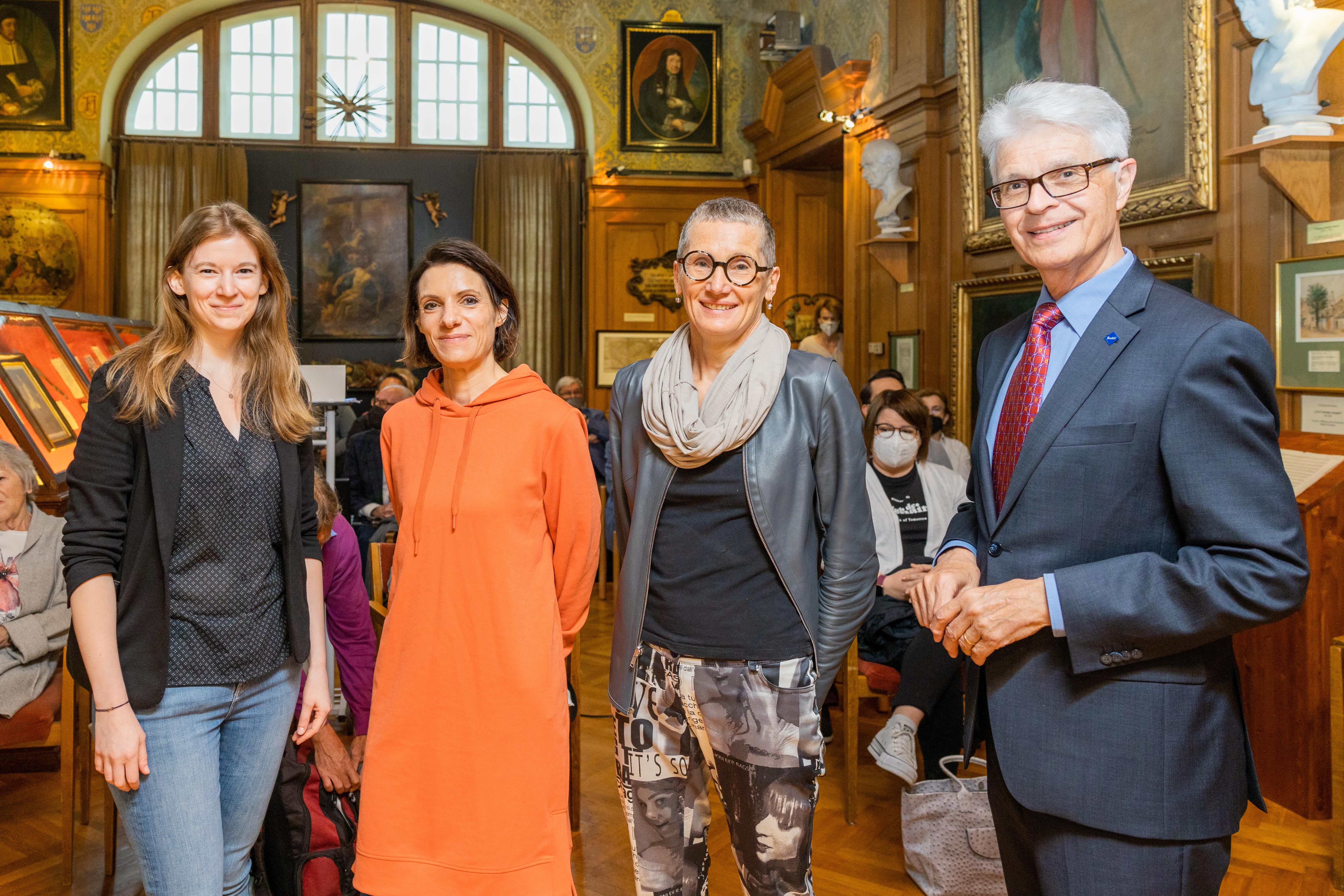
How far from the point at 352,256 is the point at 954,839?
31.6 feet

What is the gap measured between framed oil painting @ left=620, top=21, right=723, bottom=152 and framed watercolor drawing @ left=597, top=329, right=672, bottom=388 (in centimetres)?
207

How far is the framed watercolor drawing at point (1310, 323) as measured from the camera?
3.76 meters

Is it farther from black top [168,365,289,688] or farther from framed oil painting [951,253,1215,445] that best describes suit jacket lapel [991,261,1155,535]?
framed oil painting [951,253,1215,445]

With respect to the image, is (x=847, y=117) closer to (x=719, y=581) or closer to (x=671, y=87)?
(x=671, y=87)

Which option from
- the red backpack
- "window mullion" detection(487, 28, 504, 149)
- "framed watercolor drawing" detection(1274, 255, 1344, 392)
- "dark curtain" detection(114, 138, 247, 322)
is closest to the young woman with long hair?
the red backpack

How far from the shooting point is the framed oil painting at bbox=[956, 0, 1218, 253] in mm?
4340

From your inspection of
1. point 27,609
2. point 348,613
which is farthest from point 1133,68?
point 27,609

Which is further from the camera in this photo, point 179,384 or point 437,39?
point 437,39

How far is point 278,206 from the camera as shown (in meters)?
10.5

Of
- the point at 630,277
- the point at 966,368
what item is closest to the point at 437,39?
the point at 630,277

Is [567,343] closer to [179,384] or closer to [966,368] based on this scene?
[966,368]

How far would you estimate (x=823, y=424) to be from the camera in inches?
74.2

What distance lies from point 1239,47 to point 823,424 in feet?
11.9

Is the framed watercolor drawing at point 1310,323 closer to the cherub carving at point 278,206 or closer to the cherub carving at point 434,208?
the cherub carving at point 434,208
